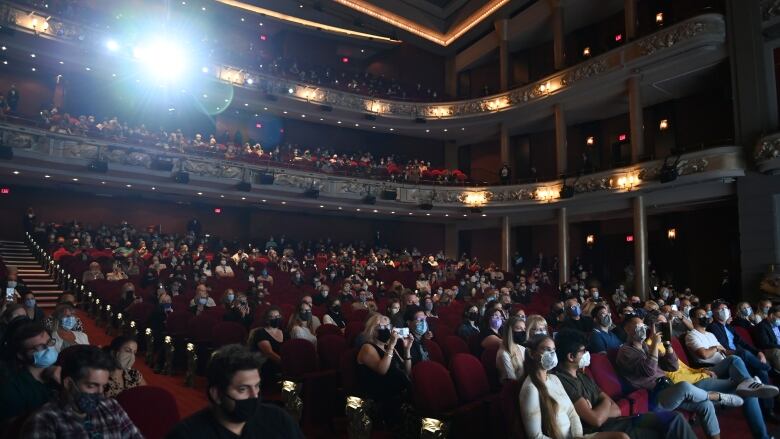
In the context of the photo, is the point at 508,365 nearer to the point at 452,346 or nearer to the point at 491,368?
the point at 491,368

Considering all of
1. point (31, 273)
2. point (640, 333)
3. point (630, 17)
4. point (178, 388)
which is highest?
point (630, 17)

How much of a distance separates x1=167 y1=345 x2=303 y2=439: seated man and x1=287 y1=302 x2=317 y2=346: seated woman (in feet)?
9.54

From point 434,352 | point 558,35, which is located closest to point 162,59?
point 558,35

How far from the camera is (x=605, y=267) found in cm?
1580

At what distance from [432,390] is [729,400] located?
2.19 meters

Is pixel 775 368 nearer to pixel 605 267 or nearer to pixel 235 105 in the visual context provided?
pixel 605 267

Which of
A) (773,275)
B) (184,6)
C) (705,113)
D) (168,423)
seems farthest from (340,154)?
(168,423)

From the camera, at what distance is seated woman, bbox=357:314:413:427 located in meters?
3.48

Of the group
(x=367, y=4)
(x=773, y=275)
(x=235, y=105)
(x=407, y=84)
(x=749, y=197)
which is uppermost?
(x=367, y=4)

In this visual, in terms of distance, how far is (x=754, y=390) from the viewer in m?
3.68

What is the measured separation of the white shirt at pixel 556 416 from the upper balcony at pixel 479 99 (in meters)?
11.4

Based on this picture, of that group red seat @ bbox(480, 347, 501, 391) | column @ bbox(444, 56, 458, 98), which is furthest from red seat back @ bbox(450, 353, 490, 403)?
column @ bbox(444, 56, 458, 98)

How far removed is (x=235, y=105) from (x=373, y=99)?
A: 4749 mm

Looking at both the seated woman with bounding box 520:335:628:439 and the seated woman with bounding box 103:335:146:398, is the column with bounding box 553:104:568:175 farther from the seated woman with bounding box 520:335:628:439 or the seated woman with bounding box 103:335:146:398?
the seated woman with bounding box 103:335:146:398
